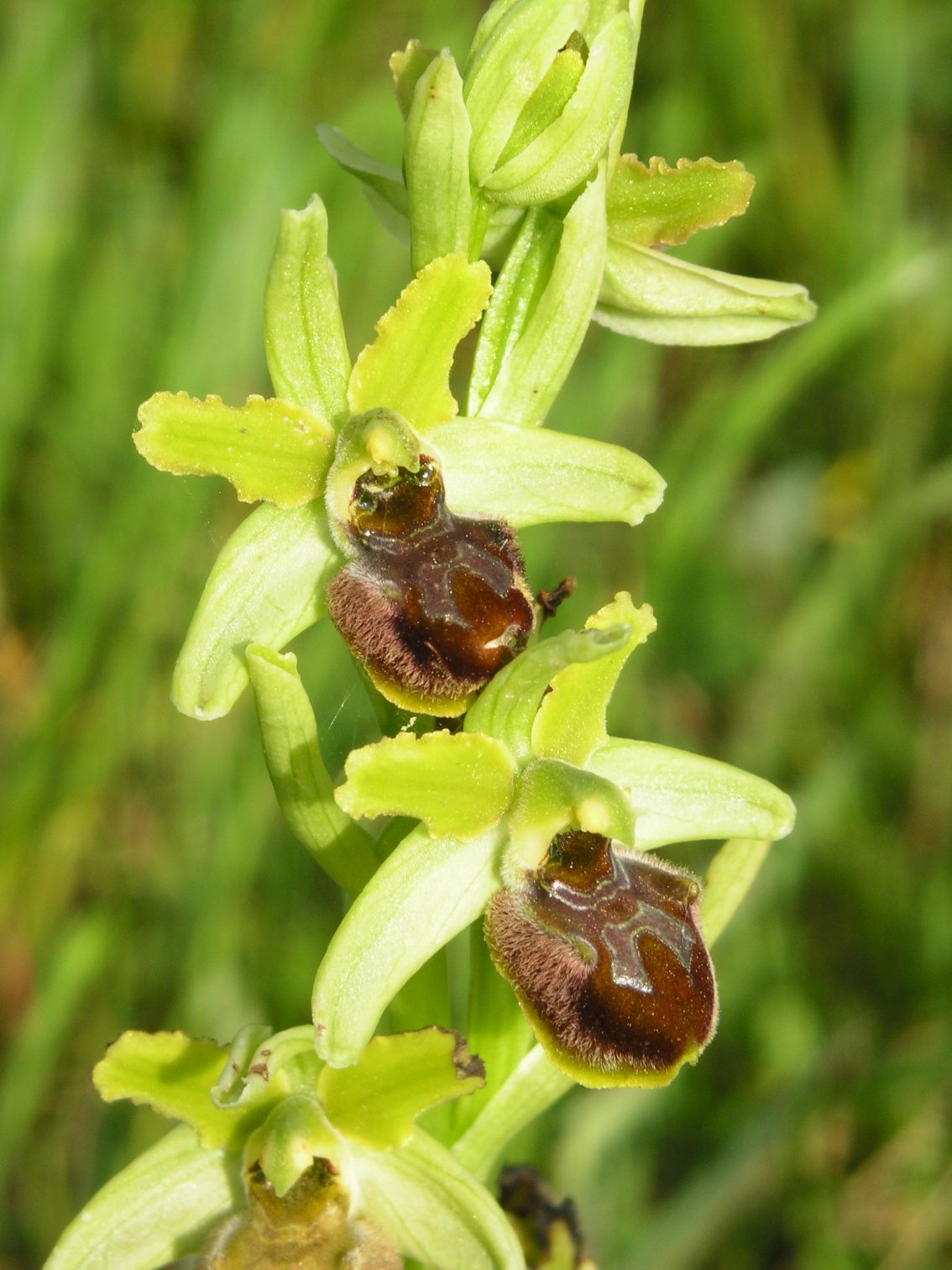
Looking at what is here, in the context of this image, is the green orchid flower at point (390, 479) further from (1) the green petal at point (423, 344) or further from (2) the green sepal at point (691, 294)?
(2) the green sepal at point (691, 294)

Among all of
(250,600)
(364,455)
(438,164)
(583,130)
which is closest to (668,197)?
(583,130)

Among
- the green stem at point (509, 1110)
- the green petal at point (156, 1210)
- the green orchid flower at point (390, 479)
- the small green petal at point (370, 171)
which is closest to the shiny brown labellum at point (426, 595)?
the green orchid flower at point (390, 479)

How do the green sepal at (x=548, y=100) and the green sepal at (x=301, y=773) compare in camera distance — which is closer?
the green sepal at (x=301, y=773)

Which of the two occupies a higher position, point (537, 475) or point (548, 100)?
point (548, 100)

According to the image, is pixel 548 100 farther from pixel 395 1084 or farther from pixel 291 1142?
pixel 291 1142

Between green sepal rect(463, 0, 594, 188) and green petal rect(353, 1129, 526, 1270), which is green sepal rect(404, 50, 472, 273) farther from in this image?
green petal rect(353, 1129, 526, 1270)

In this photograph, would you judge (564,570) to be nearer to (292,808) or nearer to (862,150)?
(862,150)

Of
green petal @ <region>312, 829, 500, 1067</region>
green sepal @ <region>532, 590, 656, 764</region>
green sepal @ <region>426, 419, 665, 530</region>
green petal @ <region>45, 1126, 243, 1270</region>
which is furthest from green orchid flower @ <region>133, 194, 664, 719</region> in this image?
green petal @ <region>45, 1126, 243, 1270</region>
